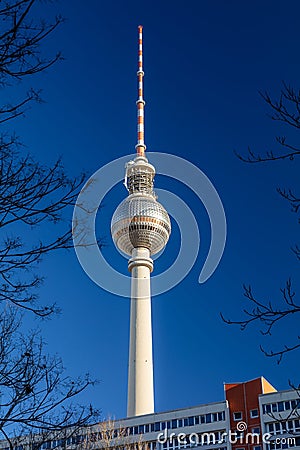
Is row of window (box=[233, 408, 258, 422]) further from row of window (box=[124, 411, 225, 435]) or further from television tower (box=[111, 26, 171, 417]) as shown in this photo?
television tower (box=[111, 26, 171, 417])

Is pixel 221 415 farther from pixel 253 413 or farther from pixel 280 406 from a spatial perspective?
pixel 280 406

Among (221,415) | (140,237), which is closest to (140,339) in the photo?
(140,237)

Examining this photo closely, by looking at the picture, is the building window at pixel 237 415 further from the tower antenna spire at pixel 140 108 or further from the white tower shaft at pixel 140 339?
the tower antenna spire at pixel 140 108

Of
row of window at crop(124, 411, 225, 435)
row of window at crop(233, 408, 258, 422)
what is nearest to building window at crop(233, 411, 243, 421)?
row of window at crop(233, 408, 258, 422)

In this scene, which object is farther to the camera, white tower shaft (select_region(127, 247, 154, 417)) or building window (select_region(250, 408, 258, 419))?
white tower shaft (select_region(127, 247, 154, 417))

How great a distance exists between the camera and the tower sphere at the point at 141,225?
3691 inches

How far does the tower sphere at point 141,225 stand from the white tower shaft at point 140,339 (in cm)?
196

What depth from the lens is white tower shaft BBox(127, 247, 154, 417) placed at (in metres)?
77.9

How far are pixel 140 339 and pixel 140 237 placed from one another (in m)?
16.7

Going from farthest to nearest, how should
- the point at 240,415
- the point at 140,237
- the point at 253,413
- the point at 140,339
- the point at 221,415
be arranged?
the point at 140,237, the point at 140,339, the point at 221,415, the point at 240,415, the point at 253,413

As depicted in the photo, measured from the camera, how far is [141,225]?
308ft

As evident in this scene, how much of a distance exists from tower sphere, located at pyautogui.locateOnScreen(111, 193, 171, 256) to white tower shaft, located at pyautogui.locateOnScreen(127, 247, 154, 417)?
1955mm

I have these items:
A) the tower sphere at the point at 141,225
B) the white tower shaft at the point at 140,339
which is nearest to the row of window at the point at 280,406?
the white tower shaft at the point at 140,339

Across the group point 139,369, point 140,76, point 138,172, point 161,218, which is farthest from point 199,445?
point 140,76
